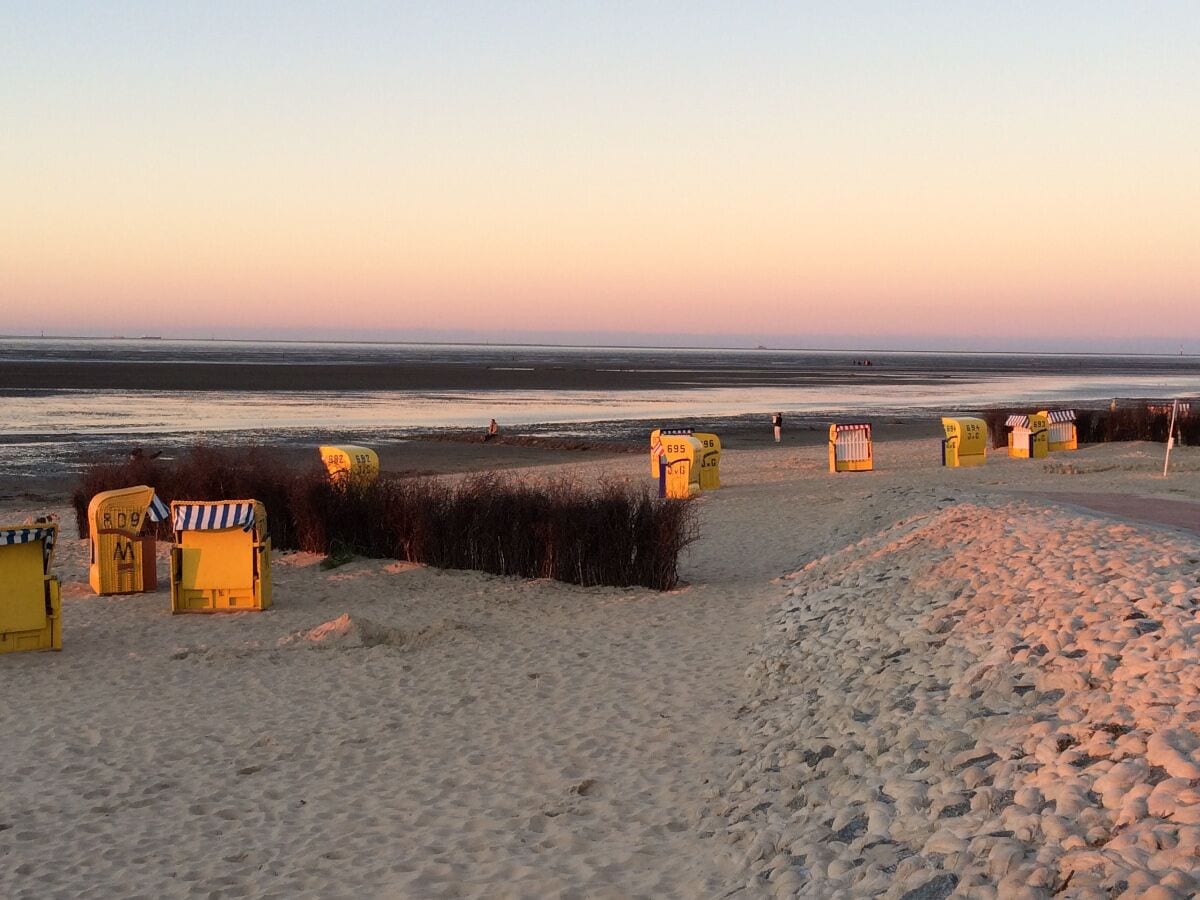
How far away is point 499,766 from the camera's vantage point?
25.2 feet

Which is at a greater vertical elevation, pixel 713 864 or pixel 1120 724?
pixel 1120 724

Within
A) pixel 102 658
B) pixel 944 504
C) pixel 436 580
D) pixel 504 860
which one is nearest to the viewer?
pixel 504 860

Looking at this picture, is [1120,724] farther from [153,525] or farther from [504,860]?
[153,525]

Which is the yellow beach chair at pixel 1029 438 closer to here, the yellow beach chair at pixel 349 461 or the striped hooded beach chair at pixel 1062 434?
the striped hooded beach chair at pixel 1062 434

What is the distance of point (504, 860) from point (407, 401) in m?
48.6

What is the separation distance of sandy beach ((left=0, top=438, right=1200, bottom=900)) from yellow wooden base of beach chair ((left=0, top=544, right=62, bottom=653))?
0.24 meters

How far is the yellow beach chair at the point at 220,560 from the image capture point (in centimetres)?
1245

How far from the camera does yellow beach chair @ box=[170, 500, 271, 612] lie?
12.5 meters

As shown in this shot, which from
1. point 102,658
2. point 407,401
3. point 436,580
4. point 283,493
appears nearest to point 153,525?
point 283,493

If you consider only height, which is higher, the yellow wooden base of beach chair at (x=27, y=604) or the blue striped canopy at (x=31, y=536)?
the blue striped canopy at (x=31, y=536)

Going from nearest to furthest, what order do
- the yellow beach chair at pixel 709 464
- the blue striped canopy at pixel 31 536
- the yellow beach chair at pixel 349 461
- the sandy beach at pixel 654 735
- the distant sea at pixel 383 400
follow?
the sandy beach at pixel 654 735
the blue striped canopy at pixel 31 536
the yellow beach chair at pixel 349 461
the yellow beach chair at pixel 709 464
the distant sea at pixel 383 400

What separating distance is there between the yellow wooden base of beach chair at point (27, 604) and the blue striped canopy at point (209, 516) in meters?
1.72

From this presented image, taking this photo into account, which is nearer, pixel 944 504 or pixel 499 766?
pixel 499 766

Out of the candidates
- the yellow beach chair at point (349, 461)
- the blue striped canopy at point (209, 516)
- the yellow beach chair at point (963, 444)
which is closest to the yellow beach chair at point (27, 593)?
the blue striped canopy at point (209, 516)
